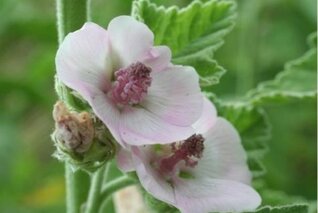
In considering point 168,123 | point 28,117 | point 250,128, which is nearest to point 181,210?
point 168,123

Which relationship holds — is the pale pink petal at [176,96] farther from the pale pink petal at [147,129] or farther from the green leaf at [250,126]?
the green leaf at [250,126]

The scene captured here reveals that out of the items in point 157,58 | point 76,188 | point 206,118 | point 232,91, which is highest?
point 157,58

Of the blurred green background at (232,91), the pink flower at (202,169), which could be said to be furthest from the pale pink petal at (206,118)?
the blurred green background at (232,91)

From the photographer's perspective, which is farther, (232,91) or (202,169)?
(232,91)

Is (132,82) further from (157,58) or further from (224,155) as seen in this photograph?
(224,155)

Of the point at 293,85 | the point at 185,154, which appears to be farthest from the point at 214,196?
the point at 293,85

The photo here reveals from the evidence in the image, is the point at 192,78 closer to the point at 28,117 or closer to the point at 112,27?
the point at 112,27

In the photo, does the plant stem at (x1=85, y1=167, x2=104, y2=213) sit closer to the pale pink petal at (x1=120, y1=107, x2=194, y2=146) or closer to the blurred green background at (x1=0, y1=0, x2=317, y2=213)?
the pale pink petal at (x1=120, y1=107, x2=194, y2=146)
